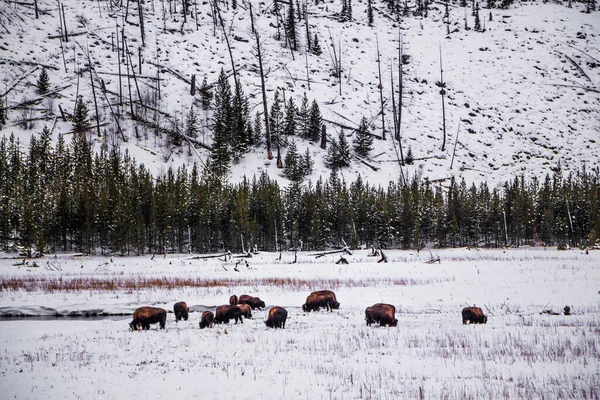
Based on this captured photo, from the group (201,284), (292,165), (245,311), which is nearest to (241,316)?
(245,311)

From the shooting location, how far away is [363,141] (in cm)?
8638

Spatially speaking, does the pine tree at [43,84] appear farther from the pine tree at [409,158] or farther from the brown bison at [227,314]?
the brown bison at [227,314]

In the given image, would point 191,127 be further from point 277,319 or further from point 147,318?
point 277,319

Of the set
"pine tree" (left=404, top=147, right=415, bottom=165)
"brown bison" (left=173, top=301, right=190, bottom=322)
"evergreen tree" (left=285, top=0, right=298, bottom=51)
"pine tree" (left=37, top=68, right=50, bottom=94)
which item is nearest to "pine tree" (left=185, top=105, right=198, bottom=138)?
"pine tree" (left=37, top=68, right=50, bottom=94)

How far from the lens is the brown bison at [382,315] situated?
35.9 feet

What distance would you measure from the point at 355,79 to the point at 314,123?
93.0 ft

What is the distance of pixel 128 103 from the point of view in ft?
282

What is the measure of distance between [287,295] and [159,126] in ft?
247

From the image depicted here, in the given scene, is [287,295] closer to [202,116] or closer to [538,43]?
[202,116]

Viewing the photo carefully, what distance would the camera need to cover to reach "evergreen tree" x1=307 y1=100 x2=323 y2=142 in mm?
86125

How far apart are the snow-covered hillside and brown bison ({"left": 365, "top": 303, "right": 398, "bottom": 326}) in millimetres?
67899

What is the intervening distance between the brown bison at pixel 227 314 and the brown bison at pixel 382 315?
159 inches

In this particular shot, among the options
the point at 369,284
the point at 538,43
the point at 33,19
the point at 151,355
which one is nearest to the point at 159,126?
the point at 33,19

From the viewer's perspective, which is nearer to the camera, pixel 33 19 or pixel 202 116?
pixel 202 116
